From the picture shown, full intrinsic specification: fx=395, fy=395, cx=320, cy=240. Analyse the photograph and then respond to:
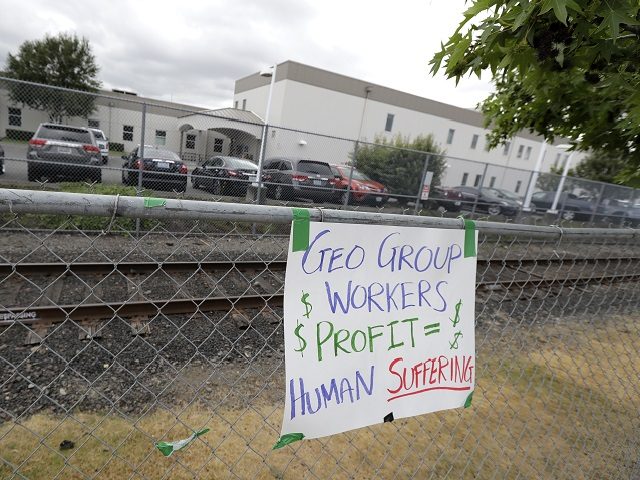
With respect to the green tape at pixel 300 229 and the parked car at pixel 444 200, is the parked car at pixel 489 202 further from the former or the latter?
the green tape at pixel 300 229

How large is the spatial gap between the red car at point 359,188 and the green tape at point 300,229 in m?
8.44

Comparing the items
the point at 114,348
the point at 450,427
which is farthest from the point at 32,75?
the point at 450,427

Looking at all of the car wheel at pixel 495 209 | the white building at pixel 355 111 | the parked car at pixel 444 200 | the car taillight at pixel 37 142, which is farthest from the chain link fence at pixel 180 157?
the white building at pixel 355 111

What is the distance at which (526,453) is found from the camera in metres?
2.96

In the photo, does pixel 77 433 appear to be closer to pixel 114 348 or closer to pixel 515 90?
pixel 114 348

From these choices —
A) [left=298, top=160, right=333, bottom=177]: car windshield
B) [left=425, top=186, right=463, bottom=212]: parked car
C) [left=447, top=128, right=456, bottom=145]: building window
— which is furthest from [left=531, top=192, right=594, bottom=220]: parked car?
[left=447, top=128, right=456, bottom=145]: building window

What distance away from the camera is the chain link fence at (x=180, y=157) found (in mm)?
7723

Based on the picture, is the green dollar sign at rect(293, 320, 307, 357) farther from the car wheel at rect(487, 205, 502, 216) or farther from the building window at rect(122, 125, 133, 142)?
the car wheel at rect(487, 205, 502, 216)

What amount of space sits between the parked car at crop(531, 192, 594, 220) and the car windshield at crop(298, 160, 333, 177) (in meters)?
10.2

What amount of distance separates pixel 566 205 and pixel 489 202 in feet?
14.3

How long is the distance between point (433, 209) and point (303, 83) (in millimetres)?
21569

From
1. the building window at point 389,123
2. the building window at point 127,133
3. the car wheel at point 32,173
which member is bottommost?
the car wheel at point 32,173

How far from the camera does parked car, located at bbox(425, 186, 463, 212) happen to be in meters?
13.0

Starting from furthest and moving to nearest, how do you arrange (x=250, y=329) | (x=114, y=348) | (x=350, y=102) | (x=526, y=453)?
(x=350, y=102)
(x=250, y=329)
(x=114, y=348)
(x=526, y=453)
